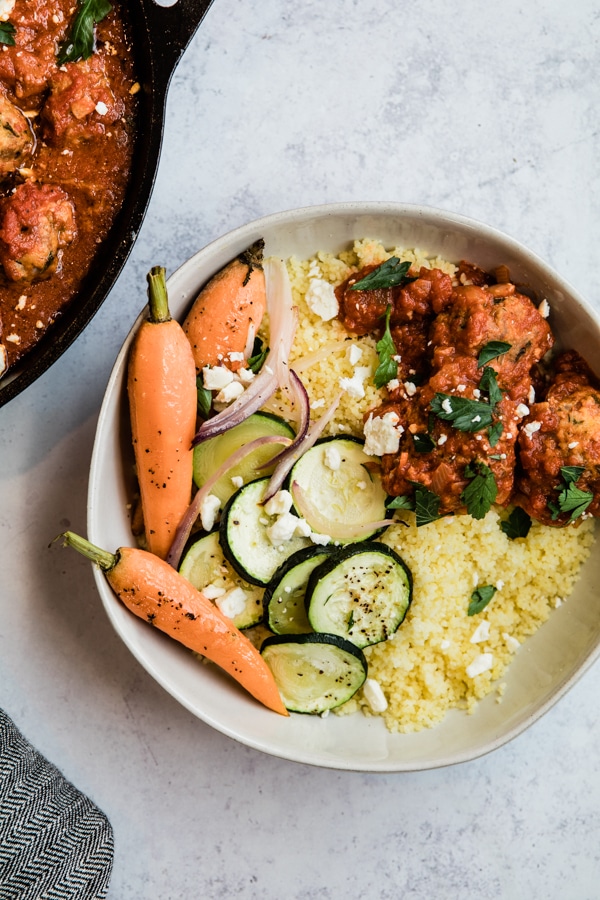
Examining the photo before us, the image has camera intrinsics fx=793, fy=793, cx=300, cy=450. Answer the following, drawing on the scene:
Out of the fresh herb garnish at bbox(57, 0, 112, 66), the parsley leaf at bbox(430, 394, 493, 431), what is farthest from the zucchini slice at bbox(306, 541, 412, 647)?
the fresh herb garnish at bbox(57, 0, 112, 66)

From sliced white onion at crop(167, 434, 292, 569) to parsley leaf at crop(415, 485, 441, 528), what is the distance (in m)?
0.49

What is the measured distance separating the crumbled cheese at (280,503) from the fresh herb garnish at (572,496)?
2.84 feet

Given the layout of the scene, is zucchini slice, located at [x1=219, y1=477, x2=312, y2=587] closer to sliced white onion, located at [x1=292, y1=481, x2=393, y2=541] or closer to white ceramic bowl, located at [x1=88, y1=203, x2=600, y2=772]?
sliced white onion, located at [x1=292, y1=481, x2=393, y2=541]

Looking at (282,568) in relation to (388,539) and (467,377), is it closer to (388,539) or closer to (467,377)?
(388,539)

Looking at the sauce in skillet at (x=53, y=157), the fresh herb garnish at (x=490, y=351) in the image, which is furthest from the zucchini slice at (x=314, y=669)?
the sauce in skillet at (x=53, y=157)

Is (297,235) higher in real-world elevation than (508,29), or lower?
lower

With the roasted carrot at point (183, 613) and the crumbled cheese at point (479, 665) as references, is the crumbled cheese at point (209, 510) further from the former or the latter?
the crumbled cheese at point (479, 665)

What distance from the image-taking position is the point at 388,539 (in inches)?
111

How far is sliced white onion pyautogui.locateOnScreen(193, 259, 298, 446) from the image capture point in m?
2.71

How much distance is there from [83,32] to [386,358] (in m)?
1.42

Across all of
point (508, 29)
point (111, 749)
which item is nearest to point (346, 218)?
point (508, 29)

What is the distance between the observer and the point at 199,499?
2.77 m

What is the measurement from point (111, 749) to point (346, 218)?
2125 mm

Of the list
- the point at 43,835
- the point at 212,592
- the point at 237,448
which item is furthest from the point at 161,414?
the point at 43,835
